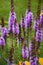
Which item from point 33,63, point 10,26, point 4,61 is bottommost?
point 4,61

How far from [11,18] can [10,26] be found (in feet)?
0.20

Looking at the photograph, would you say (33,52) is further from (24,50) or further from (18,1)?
(18,1)

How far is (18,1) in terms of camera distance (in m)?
5.27

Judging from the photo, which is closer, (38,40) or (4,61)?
(38,40)

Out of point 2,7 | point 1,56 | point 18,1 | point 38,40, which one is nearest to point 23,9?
point 2,7

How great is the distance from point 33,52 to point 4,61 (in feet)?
2.88

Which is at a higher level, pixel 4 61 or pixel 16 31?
pixel 16 31

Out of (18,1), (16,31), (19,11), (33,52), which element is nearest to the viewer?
(33,52)

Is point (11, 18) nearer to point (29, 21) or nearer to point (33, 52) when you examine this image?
point (29, 21)

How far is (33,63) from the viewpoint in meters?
1.59

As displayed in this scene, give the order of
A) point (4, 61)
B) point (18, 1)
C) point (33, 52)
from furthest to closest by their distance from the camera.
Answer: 1. point (18, 1)
2. point (4, 61)
3. point (33, 52)

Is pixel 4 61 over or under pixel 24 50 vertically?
under

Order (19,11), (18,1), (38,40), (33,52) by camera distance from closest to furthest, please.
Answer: (33,52) → (38,40) → (19,11) → (18,1)

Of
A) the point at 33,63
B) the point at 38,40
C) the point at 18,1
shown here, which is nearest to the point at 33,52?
the point at 33,63
